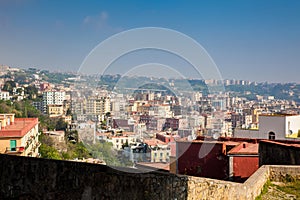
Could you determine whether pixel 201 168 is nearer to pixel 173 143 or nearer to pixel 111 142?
pixel 173 143

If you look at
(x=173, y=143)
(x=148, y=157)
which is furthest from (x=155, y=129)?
(x=173, y=143)

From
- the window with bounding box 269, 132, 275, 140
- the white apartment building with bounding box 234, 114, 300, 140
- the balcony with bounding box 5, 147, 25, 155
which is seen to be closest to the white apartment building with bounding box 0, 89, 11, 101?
the balcony with bounding box 5, 147, 25, 155

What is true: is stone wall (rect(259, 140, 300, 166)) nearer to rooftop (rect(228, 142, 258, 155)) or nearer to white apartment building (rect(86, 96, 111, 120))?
rooftop (rect(228, 142, 258, 155))

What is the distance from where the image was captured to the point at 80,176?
243 inches

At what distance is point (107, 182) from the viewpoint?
5543 mm

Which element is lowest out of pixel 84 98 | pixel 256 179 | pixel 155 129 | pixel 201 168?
pixel 201 168

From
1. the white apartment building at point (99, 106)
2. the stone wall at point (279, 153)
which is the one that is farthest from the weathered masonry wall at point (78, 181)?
the stone wall at point (279, 153)

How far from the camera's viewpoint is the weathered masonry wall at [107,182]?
4988mm

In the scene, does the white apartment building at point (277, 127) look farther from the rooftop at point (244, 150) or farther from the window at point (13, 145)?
the window at point (13, 145)

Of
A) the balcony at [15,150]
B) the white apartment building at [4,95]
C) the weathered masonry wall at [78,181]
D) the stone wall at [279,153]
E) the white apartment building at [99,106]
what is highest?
the white apartment building at [4,95]

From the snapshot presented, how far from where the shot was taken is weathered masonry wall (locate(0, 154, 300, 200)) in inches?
196

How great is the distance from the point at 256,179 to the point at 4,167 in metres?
4.61

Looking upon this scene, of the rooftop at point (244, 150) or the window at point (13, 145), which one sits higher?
the rooftop at point (244, 150)

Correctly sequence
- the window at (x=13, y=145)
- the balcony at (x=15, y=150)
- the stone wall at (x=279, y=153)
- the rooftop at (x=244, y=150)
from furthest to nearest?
the window at (x=13, y=145), the balcony at (x=15, y=150), the rooftop at (x=244, y=150), the stone wall at (x=279, y=153)
